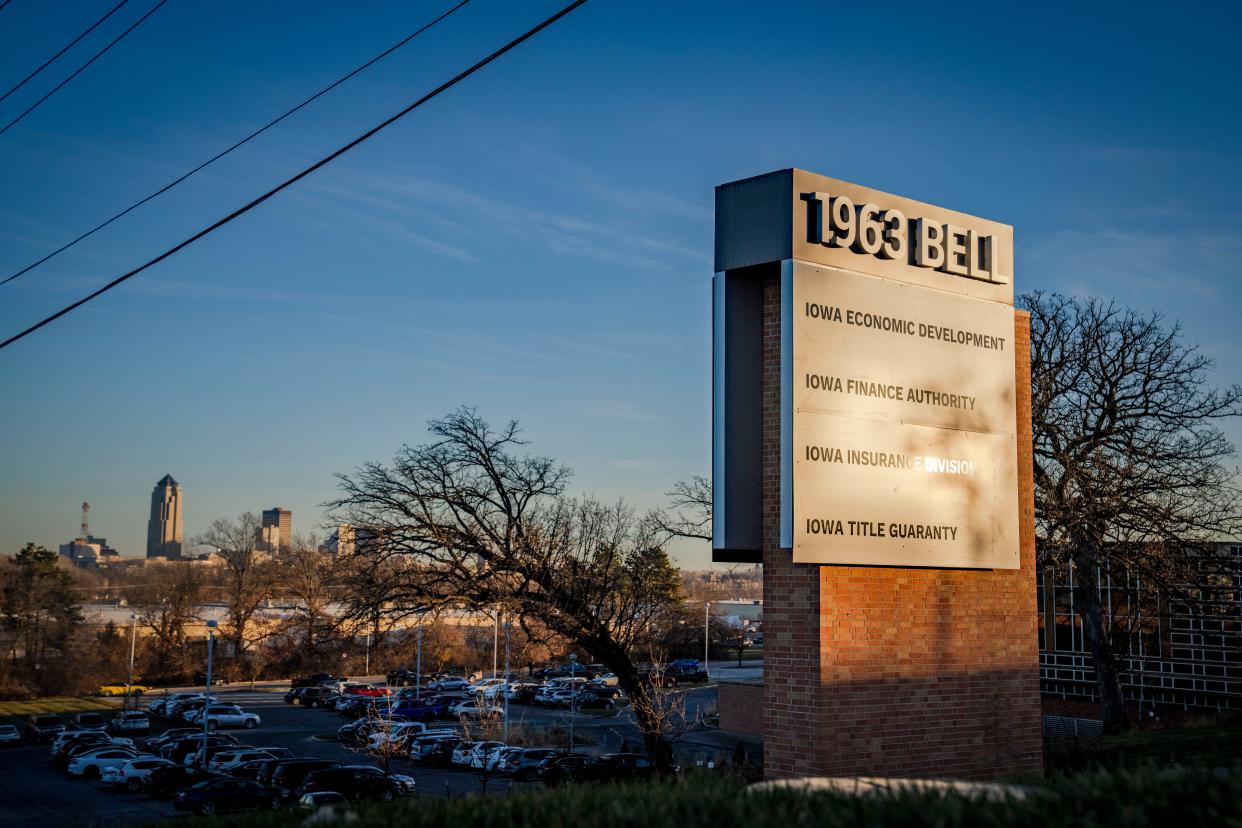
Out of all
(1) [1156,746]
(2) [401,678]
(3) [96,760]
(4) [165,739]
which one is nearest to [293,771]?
(3) [96,760]

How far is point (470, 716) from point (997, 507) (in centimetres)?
4638

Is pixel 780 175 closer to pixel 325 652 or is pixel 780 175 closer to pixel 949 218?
pixel 949 218

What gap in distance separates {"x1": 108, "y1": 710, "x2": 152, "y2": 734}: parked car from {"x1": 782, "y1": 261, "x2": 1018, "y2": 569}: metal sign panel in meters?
51.7

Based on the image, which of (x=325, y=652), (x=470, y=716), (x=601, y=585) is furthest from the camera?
(x=325, y=652)

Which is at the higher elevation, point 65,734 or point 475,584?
point 475,584

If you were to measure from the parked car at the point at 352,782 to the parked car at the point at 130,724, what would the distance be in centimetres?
2678

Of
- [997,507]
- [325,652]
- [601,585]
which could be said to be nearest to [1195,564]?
[601,585]

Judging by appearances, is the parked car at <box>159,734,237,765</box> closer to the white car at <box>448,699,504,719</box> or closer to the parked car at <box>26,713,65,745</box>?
the white car at <box>448,699,504,719</box>

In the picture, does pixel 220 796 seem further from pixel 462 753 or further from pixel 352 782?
pixel 462 753

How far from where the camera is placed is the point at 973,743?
46.2 ft

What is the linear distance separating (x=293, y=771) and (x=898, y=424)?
26639 mm

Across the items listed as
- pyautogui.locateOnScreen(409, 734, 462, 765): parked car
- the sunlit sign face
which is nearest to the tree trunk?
the sunlit sign face

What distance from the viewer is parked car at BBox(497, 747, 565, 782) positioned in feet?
118

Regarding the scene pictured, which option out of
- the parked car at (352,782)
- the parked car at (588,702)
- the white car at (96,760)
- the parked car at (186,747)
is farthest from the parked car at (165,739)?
the parked car at (588,702)
